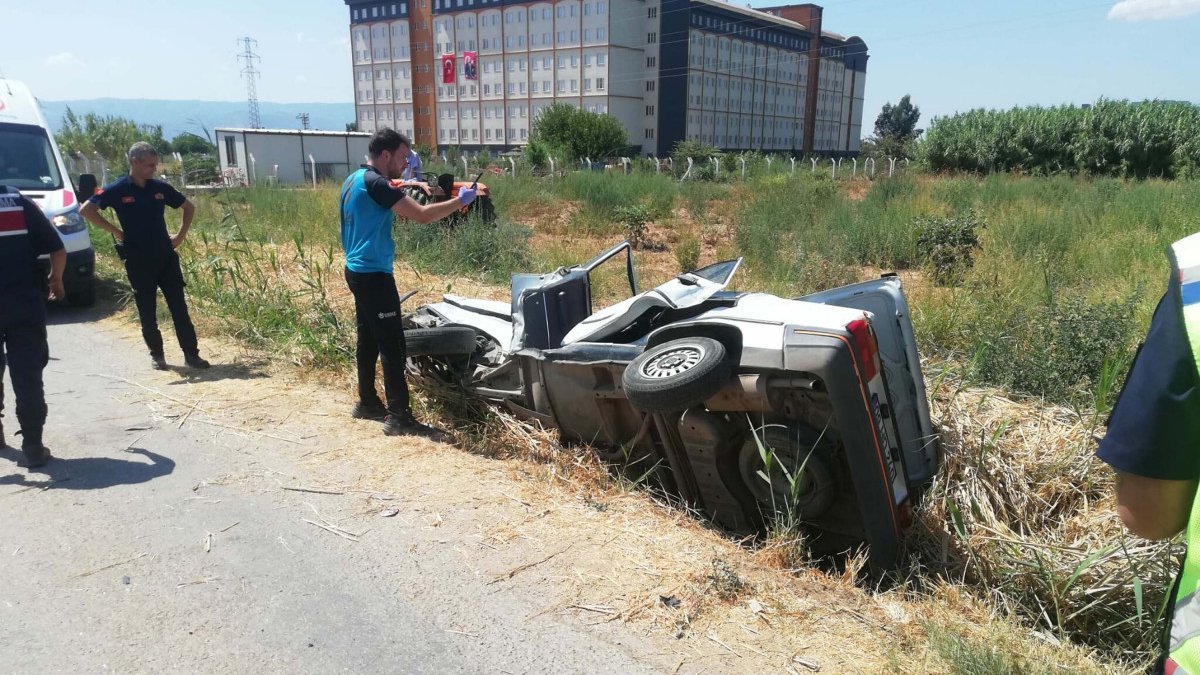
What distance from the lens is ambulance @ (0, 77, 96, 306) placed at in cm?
885

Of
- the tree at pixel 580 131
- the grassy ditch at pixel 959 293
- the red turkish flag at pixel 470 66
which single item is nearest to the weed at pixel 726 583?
the grassy ditch at pixel 959 293

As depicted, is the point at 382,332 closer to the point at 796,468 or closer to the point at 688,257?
the point at 796,468

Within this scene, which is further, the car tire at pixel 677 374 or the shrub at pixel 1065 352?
the shrub at pixel 1065 352

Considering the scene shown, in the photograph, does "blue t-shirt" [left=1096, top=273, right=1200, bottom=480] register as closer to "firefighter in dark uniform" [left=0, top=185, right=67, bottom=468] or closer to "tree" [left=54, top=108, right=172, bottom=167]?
"firefighter in dark uniform" [left=0, top=185, right=67, bottom=468]

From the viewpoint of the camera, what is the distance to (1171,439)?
4.31 ft

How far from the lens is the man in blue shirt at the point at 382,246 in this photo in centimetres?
494

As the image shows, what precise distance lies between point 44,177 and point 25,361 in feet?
20.1

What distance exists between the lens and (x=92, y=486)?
14.5 feet

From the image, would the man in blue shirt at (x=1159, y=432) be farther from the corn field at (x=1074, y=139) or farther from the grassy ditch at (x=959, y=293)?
the corn field at (x=1074, y=139)

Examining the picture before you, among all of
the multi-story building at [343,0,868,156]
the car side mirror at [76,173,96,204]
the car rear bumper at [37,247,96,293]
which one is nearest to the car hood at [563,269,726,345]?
the car side mirror at [76,173,96,204]

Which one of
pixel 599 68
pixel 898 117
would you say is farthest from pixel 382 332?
pixel 898 117

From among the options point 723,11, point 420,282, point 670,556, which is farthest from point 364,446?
point 723,11

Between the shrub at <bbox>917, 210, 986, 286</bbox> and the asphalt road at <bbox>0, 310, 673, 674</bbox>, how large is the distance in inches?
303

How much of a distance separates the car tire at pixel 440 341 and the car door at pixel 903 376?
2462 mm
